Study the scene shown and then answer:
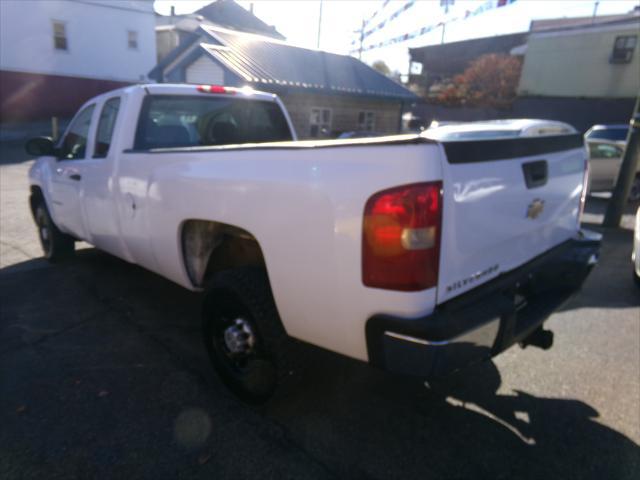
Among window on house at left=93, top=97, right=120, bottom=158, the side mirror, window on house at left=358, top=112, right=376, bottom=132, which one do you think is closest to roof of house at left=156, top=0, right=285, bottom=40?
window on house at left=358, top=112, right=376, bottom=132

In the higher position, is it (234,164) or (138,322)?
(234,164)

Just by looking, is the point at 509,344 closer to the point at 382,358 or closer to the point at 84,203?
the point at 382,358

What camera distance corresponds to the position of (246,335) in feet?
9.20

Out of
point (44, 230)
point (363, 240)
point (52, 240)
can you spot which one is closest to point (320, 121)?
point (44, 230)

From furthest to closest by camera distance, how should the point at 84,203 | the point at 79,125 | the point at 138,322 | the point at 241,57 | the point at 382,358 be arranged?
1. the point at 241,57
2. the point at 79,125
3. the point at 84,203
4. the point at 138,322
5. the point at 382,358

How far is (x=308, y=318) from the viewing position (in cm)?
232

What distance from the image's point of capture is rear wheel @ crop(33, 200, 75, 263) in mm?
5270

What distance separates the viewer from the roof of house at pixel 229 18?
36812 millimetres

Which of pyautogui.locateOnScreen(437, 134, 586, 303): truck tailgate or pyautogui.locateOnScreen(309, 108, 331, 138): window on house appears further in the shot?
pyautogui.locateOnScreen(309, 108, 331, 138): window on house

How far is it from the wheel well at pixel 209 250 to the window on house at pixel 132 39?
90.1ft

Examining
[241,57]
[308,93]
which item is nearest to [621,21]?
[308,93]

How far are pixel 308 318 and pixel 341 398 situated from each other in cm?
92

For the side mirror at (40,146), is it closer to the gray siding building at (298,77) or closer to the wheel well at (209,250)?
the wheel well at (209,250)

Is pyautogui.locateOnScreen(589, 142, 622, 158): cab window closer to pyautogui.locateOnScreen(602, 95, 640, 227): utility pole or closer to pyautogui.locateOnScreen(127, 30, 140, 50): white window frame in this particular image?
pyautogui.locateOnScreen(602, 95, 640, 227): utility pole
